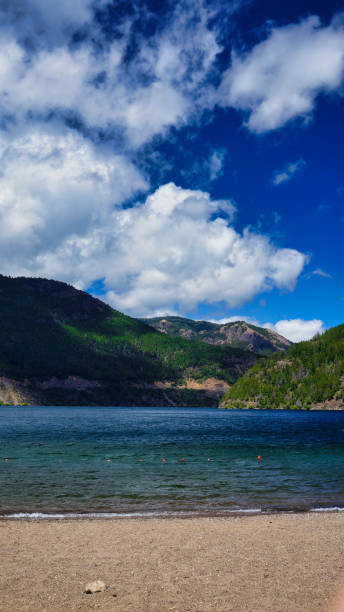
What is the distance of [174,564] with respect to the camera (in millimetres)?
14203

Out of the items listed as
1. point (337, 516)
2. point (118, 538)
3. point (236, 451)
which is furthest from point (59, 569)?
point (236, 451)

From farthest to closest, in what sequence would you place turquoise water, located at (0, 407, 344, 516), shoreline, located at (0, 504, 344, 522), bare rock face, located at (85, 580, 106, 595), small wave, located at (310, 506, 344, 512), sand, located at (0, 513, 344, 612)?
1. turquoise water, located at (0, 407, 344, 516)
2. small wave, located at (310, 506, 344, 512)
3. shoreline, located at (0, 504, 344, 522)
4. bare rock face, located at (85, 580, 106, 595)
5. sand, located at (0, 513, 344, 612)

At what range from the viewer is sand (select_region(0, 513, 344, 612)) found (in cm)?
1093

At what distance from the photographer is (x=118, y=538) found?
17.5 m

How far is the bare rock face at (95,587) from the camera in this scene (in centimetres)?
1140

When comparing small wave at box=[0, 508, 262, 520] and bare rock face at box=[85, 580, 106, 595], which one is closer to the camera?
bare rock face at box=[85, 580, 106, 595]

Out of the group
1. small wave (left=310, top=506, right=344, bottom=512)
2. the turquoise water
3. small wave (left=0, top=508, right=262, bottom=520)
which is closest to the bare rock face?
small wave (left=0, top=508, right=262, bottom=520)

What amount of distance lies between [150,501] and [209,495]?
4163mm

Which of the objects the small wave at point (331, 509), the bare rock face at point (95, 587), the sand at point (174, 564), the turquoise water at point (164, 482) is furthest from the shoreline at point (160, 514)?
the bare rock face at point (95, 587)

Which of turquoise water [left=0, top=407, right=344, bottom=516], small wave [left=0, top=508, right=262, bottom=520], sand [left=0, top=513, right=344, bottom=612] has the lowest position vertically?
turquoise water [left=0, top=407, right=344, bottom=516]

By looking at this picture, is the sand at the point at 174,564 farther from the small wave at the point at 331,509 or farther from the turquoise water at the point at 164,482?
the turquoise water at the point at 164,482

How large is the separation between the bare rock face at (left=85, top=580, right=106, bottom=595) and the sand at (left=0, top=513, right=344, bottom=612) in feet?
0.49

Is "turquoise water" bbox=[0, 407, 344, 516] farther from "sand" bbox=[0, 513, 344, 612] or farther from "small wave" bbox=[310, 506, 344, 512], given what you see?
"sand" bbox=[0, 513, 344, 612]

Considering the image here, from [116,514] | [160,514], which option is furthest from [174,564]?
[116,514]
